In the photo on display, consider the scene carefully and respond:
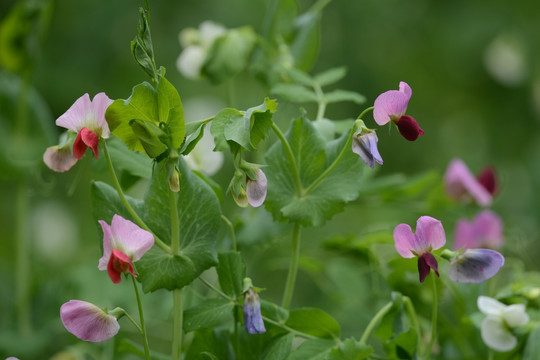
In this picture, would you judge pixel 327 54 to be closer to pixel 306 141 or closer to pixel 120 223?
pixel 306 141

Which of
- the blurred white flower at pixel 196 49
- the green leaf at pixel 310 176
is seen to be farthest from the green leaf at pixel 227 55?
the green leaf at pixel 310 176

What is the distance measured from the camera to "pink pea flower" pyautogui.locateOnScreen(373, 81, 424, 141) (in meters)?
0.36

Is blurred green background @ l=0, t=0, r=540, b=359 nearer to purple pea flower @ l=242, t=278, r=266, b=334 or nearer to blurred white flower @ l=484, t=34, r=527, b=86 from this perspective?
blurred white flower @ l=484, t=34, r=527, b=86

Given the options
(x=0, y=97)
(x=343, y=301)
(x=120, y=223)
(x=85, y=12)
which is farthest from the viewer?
(x=85, y=12)

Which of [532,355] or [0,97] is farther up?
[0,97]

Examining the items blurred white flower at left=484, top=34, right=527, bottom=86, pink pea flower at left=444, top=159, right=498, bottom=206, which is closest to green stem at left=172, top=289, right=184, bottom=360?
pink pea flower at left=444, top=159, right=498, bottom=206

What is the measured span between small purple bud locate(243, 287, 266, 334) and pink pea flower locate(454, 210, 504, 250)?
0.27m

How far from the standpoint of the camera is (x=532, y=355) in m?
0.43

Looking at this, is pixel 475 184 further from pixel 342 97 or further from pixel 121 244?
pixel 121 244

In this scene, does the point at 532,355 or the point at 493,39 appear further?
the point at 493,39

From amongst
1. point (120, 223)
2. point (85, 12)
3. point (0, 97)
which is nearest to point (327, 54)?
point (85, 12)

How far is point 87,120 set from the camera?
1.18 feet

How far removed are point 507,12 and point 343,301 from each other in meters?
1.25

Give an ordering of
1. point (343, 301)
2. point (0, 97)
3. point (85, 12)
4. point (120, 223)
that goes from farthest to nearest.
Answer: point (85, 12), point (0, 97), point (343, 301), point (120, 223)
